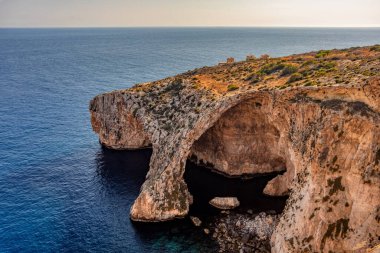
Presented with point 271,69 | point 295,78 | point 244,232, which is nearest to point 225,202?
point 244,232

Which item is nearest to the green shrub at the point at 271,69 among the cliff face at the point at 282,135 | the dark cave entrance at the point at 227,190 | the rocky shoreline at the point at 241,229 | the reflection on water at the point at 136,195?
the cliff face at the point at 282,135

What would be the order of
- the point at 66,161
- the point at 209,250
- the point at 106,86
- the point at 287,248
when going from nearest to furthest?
the point at 287,248 < the point at 209,250 < the point at 66,161 < the point at 106,86

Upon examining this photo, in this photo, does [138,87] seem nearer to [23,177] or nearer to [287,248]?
[23,177]

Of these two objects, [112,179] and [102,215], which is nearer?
[102,215]

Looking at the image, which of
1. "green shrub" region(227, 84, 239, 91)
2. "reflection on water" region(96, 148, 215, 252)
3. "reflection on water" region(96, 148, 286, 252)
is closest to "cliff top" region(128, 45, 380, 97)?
"green shrub" region(227, 84, 239, 91)

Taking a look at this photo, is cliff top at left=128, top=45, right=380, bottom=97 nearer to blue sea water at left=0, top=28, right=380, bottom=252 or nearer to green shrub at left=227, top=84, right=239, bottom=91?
green shrub at left=227, top=84, right=239, bottom=91

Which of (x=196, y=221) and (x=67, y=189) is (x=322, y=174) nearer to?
(x=196, y=221)

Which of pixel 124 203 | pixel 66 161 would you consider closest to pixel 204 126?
pixel 124 203
